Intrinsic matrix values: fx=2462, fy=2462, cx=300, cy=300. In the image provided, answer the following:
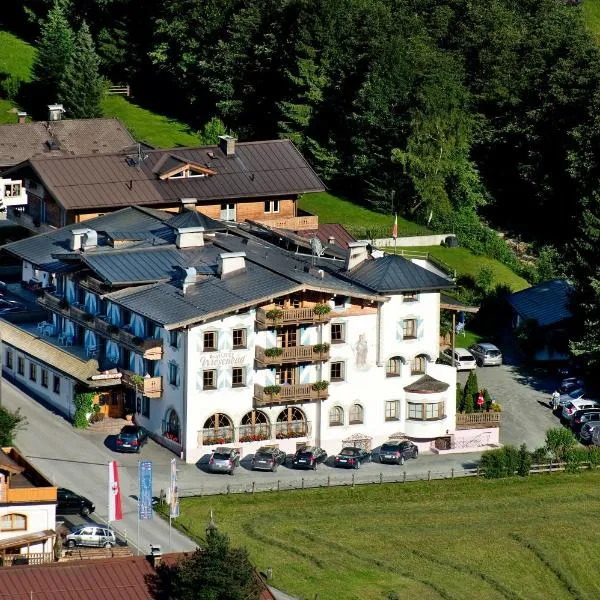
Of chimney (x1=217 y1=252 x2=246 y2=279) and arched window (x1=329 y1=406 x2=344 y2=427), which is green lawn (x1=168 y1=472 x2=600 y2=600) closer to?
arched window (x1=329 y1=406 x2=344 y2=427)

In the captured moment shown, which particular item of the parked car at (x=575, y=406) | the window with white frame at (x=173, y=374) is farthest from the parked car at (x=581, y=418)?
the window with white frame at (x=173, y=374)

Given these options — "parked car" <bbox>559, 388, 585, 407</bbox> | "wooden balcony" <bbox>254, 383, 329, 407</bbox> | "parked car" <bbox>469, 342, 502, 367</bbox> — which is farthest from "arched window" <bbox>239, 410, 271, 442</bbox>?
"parked car" <bbox>469, 342, 502, 367</bbox>

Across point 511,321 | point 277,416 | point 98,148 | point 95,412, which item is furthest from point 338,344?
point 98,148

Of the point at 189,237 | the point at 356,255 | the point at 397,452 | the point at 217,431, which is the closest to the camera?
the point at 217,431

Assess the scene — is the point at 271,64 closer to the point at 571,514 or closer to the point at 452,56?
the point at 452,56

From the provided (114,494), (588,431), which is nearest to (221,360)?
(114,494)

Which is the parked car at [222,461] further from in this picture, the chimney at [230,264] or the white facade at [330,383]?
the chimney at [230,264]

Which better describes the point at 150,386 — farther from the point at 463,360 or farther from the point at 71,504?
the point at 463,360
